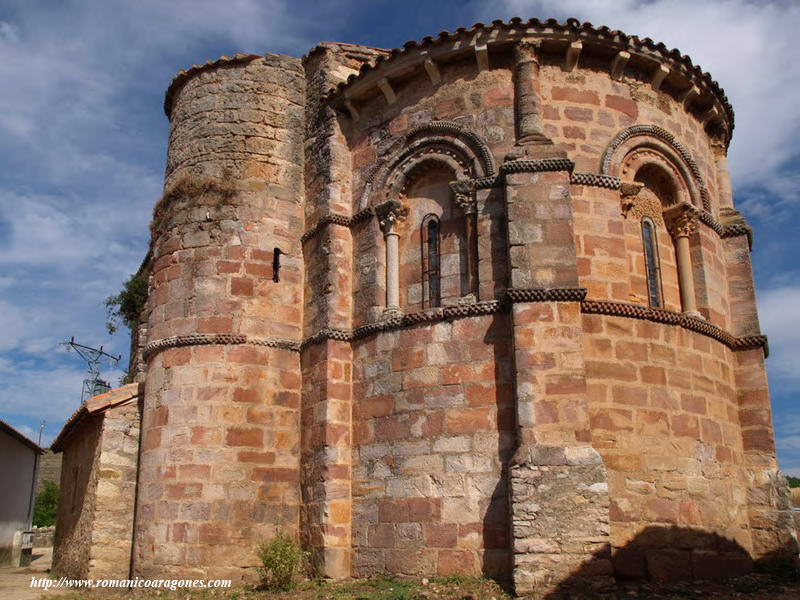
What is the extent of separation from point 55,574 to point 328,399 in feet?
23.9

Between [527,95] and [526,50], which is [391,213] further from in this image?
[526,50]

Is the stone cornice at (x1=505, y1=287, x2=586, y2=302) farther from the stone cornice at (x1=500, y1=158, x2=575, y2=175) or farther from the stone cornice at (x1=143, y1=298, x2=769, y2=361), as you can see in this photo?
the stone cornice at (x1=500, y1=158, x2=575, y2=175)

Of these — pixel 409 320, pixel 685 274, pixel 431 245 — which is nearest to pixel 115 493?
pixel 409 320

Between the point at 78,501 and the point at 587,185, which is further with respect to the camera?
the point at 78,501

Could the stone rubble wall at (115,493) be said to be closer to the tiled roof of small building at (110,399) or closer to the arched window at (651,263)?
the tiled roof of small building at (110,399)

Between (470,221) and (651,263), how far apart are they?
8.54 ft

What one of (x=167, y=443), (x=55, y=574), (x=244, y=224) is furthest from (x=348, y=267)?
(x=55, y=574)

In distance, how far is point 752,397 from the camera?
1170 cm

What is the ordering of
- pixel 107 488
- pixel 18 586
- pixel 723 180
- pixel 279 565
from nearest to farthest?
pixel 279 565
pixel 107 488
pixel 723 180
pixel 18 586

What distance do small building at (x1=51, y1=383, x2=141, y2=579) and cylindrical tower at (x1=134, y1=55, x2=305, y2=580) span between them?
463 millimetres

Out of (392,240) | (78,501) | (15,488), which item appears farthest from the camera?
(15,488)

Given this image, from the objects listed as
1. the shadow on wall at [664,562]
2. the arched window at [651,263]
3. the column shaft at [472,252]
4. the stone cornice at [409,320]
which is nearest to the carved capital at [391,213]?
the column shaft at [472,252]

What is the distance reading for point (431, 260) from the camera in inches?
445

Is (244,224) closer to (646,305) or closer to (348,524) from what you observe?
(348,524)
